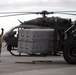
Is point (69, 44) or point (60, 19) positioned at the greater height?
point (60, 19)

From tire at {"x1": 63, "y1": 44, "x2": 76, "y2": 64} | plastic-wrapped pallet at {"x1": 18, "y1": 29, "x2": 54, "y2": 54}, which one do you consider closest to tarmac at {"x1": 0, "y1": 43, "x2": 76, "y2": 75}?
tire at {"x1": 63, "y1": 44, "x2": 76, "y2": 64}

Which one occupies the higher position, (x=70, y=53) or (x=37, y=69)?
(x=70, y=53)

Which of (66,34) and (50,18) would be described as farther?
(50,18)

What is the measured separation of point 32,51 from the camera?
15.9 metres

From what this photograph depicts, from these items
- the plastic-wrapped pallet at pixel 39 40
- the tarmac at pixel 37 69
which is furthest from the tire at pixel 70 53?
the plastic-wrapped pallet at pixel 39 40

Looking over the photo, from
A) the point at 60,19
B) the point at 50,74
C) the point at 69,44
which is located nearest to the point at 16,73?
the point at 50,74

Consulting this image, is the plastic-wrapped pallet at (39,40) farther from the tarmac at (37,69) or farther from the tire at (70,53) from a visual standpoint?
the tarmac at (37,69)

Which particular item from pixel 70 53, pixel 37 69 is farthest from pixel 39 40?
pixel 37 69

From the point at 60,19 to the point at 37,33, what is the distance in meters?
5.73

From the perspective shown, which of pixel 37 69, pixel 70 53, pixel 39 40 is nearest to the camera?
pixel 37 69

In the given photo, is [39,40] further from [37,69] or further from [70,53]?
[37,69]

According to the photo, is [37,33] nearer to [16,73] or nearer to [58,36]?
[58,36]

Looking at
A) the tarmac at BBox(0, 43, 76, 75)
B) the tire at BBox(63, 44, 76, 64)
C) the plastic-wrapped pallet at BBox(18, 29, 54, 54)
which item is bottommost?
the tarmac at BBox(0, 43, 76, 75)

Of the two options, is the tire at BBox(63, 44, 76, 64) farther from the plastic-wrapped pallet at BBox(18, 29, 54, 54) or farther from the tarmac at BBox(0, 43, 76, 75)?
the plastic-wrapped pallet at BBox(18, 29, 54, 54)
